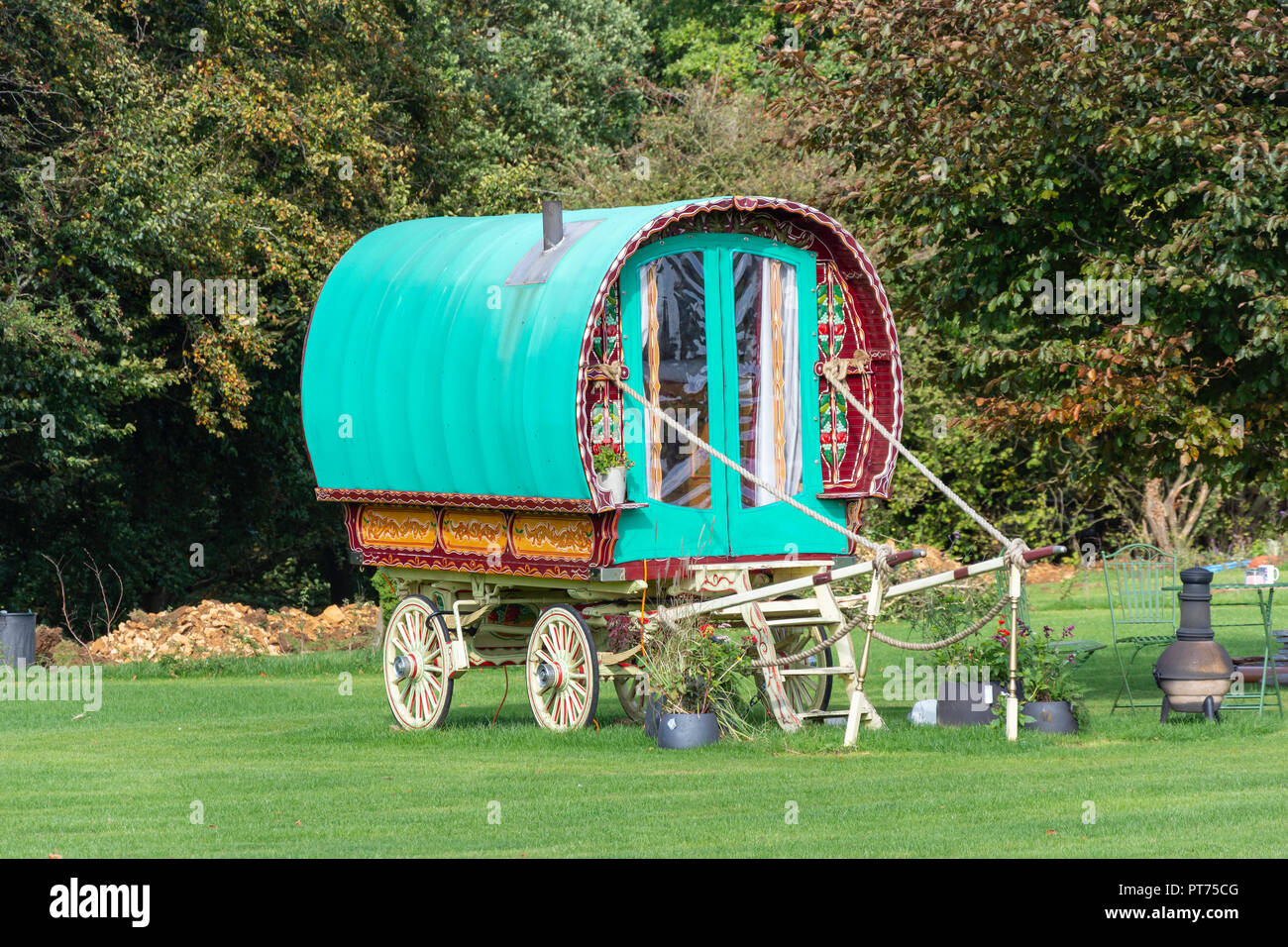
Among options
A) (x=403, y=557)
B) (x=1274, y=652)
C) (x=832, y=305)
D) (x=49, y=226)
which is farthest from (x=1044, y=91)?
Answer: (x=49, y=226)

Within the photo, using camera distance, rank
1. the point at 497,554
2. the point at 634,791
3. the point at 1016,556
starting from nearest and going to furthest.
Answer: the point at 634,791 < the point at 1016,556 < the point at 497,554

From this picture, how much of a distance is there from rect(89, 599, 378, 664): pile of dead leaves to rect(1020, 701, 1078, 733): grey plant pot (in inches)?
482

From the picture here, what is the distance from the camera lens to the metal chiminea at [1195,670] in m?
12.5

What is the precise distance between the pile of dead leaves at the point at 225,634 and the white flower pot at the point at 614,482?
10327 millimetres

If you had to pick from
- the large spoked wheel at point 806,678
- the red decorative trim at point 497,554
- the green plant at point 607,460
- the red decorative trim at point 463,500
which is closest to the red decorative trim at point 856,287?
the large spoked wheel at point 806,678

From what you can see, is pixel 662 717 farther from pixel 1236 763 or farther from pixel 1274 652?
pixel 1274 652

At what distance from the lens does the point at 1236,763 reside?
10.7 meters

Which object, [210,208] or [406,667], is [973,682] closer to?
[406,667]

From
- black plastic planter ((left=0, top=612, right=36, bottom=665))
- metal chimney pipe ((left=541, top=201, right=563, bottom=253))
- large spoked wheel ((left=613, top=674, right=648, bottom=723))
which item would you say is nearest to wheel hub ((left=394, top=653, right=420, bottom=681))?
large spoked wheel ((left=613, top=674, right=648, bottom=723))

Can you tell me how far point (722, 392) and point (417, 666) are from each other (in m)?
3.28

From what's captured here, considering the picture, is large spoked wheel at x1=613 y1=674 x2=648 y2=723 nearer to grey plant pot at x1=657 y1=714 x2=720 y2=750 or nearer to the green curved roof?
grey plant pot at x1=657 y1=714 x2=720 y2=750

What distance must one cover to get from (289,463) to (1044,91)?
17.2 metres

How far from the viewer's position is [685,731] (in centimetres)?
1215

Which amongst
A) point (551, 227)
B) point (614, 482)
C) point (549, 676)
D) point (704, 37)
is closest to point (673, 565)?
point (614, 482)
